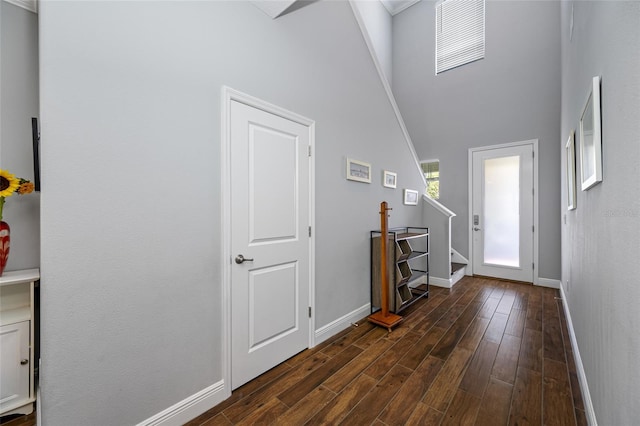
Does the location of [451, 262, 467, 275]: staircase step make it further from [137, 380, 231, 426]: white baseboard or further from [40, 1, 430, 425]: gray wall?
[40, 1, 430, 425]: gray wall

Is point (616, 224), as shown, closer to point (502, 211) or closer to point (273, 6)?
point (273, 6)

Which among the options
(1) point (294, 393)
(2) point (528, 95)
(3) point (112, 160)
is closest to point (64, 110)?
(3) point (112, 160)

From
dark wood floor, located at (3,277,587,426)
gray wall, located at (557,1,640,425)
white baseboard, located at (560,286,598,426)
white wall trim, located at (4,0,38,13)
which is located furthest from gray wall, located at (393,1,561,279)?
white wall trim, located at (4,0,38,13)

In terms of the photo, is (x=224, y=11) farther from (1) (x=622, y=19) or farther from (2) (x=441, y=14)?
(2) (x=441, y=14)

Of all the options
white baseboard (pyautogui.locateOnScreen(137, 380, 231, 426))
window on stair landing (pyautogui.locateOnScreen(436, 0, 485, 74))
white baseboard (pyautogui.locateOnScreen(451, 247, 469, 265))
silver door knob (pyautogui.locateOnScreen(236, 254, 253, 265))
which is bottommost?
white baseboard (pyautogui.locateOnScreen(137, 380, 231, 426))

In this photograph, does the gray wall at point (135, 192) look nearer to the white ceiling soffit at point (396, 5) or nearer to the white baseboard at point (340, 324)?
the white baseboard at point (340, 324)

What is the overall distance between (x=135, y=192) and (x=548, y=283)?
557cm

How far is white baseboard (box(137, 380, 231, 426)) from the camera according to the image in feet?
4.75

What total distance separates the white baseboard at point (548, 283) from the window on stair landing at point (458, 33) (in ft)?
13.4

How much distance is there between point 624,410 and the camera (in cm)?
91

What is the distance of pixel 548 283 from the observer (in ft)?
13.5

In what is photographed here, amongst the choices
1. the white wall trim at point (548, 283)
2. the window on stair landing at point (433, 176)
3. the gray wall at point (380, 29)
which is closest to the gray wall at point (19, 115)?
the gray wall at point (380, 29)

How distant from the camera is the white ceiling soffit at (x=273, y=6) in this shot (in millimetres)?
1923

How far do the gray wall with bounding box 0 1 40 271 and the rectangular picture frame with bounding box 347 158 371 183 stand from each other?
240 cm
